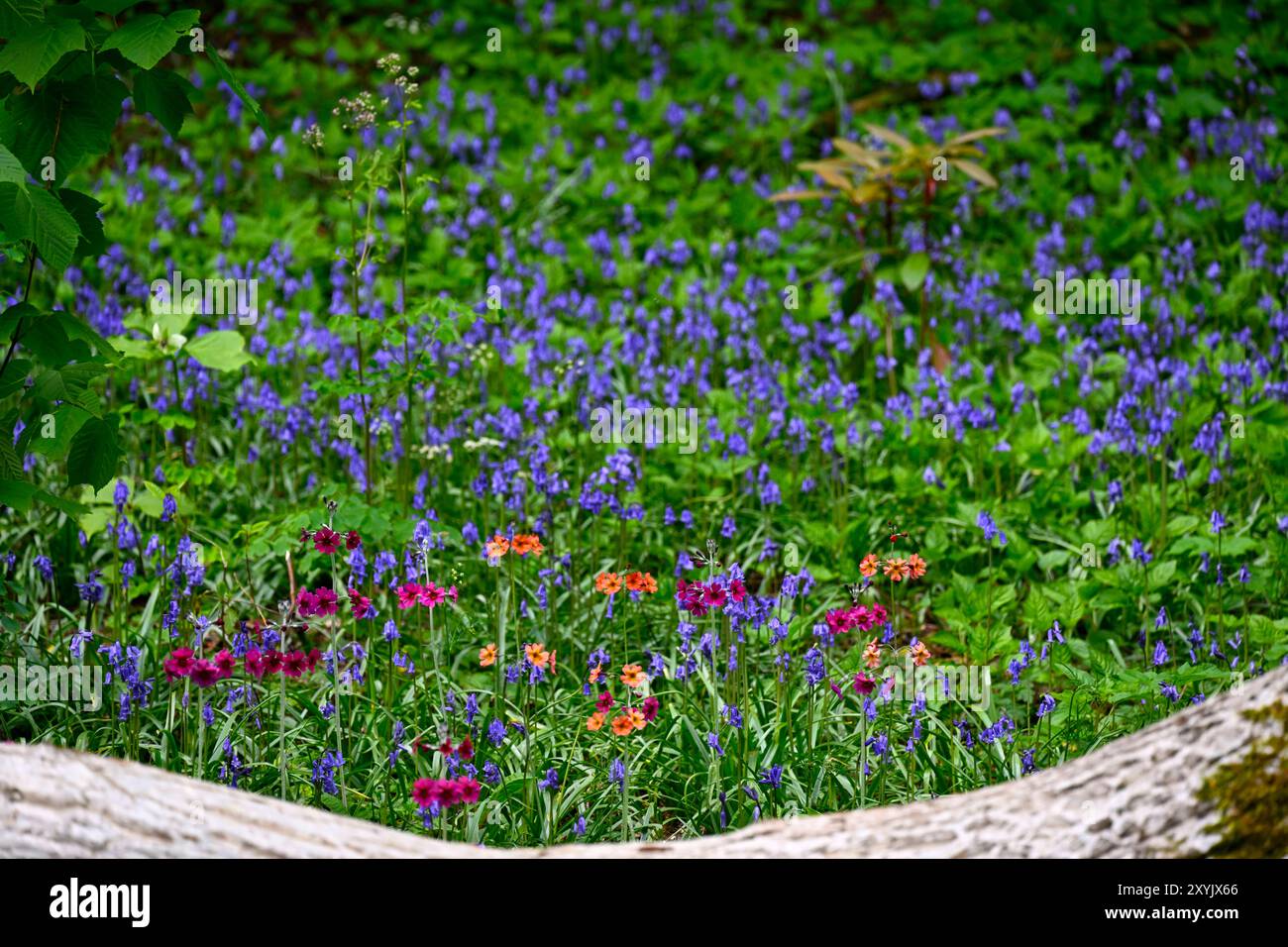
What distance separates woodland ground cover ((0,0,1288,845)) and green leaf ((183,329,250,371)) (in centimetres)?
1

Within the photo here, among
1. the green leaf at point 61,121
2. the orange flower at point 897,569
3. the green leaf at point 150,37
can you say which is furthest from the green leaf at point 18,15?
the orange flower at point 897,569

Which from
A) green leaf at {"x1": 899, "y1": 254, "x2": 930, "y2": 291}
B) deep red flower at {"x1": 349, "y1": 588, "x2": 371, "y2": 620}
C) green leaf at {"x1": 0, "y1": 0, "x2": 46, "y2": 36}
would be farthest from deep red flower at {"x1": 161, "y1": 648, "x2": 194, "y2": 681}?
green leaf at {"x1": 899, "y1": 254, "x2": 930, "y2": 291}

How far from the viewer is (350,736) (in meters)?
3.33

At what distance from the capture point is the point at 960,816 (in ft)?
6.19

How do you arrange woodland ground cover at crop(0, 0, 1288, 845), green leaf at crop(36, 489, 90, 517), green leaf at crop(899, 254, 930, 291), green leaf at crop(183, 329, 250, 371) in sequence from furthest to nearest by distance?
green leaf at crop(899, 254, 930, 291)
green leaf at crop(183, 329, 250, 371)
woodland ground cover at crop(0, 0, 1288, 845)
green leaf at crop(36, 489, 90, 517)

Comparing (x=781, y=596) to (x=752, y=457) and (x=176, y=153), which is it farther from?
(x=176, y=153)

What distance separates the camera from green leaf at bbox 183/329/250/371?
365cm

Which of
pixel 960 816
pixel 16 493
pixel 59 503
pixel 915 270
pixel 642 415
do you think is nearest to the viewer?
pixel 960 816

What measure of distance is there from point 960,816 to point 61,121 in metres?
2.25

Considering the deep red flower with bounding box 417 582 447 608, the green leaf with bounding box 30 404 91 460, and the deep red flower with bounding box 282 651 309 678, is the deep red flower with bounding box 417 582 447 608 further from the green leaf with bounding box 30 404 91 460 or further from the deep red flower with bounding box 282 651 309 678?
the green leaf with bounding box 30 404 91 460

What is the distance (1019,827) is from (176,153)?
7.31m

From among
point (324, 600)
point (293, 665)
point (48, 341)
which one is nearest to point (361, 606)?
point (324, 600)

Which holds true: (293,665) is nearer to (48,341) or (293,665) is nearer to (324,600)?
(324,600)
